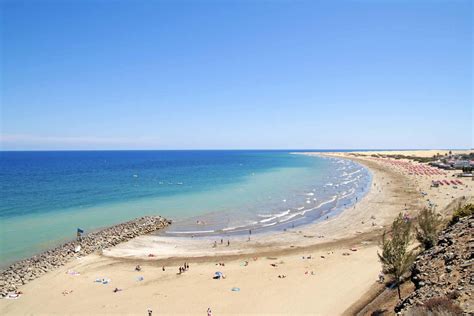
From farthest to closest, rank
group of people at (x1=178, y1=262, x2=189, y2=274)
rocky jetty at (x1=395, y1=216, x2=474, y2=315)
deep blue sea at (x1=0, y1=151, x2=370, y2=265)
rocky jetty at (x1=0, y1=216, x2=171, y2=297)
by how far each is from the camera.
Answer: deep blue sea at (x1=0, y1=151, x2=370, y2=265) → group of people at (x1=178, y1=262, x2=189, y2=274) → rocky jetty at (x1=0, y1=216, x2=171, y2=297) → rocky jetty at (x1=395, y1=216, x2=474, y2=315)

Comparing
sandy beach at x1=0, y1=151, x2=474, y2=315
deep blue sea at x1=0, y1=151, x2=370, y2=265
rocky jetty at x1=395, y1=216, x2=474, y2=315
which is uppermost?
rocky jetty at x1=395, y1=216, x2=474, y2=315

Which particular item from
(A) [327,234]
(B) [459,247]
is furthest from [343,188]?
(B) [459,247]

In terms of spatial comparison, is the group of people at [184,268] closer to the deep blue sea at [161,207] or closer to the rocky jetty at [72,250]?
the rocky jetty at [72,250]

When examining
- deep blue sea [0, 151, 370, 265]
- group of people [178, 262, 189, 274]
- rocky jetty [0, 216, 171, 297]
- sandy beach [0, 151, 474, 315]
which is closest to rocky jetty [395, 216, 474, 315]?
sandy beach [0, 151, 474, 315]

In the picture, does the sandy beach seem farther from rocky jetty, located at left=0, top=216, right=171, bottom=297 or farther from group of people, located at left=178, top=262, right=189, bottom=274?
rocky jetty, located at left=0, top=216, right=171, bottom=297

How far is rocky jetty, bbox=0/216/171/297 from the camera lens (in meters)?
25.4

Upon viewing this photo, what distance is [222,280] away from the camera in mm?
24844

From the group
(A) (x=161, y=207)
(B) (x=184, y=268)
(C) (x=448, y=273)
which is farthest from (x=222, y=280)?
(A) (x=161, y=207)

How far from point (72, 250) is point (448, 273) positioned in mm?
31408

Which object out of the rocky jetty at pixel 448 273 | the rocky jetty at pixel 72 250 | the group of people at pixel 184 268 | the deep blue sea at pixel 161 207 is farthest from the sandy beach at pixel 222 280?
the deep blue sea at pixel 161 207

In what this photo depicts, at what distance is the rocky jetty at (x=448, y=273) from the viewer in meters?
11.6

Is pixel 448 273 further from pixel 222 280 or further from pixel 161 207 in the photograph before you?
pixel 161 207

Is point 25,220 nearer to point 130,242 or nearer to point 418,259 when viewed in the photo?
point 130,242

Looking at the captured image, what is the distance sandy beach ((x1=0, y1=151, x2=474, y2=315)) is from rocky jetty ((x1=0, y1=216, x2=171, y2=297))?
1.01 m
